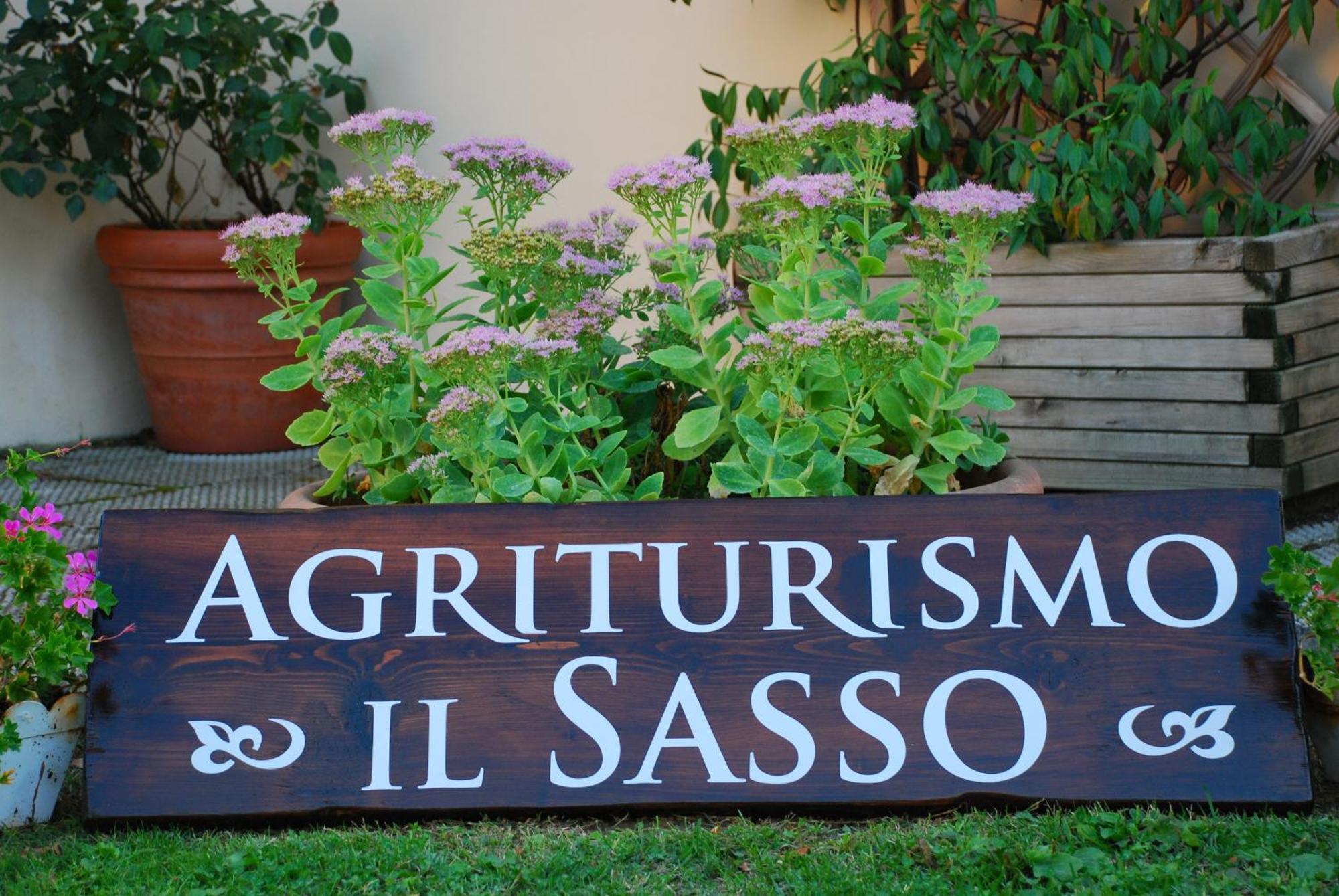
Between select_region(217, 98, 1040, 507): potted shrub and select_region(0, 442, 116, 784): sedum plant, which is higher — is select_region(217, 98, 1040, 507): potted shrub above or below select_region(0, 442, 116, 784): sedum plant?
above

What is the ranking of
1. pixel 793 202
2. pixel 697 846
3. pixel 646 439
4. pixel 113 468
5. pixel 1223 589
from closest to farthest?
pixel 697 846
pixel 1223 589
pixel 793 202
pixel 646 439
pixel 113 468

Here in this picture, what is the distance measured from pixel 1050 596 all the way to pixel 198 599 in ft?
3.29

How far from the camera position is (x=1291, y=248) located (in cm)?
267

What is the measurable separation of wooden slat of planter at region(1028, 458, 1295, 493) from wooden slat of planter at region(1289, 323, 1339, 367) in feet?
0.74

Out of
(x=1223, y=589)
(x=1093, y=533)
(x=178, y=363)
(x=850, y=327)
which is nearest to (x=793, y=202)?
(x=850, y=327)

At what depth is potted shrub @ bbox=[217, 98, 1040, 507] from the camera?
177 centimetres

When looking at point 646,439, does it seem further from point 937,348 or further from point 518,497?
point 937,348

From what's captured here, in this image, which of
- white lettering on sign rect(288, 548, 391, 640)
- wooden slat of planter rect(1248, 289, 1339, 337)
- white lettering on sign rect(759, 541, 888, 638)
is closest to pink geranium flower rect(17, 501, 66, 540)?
white lettering on sign rect(288, 548, 391, 640)

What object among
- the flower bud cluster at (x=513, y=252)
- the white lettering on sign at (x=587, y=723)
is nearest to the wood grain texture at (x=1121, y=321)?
the flower bud cluster at (x=513, y=252)

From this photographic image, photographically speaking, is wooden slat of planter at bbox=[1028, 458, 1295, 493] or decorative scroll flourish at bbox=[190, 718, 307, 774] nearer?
decorative scroll flourish at bbox=[190, 718, 307, 774]

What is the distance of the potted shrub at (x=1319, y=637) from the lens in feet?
5.27

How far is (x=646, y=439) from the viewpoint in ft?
A: 6.59

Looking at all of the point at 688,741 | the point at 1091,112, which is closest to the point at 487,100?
the point at 1091,112

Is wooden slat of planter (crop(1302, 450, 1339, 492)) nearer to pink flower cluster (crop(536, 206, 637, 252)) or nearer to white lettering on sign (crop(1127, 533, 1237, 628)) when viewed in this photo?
white lettering on sign (crop(1127, 533, 1237, 628))
